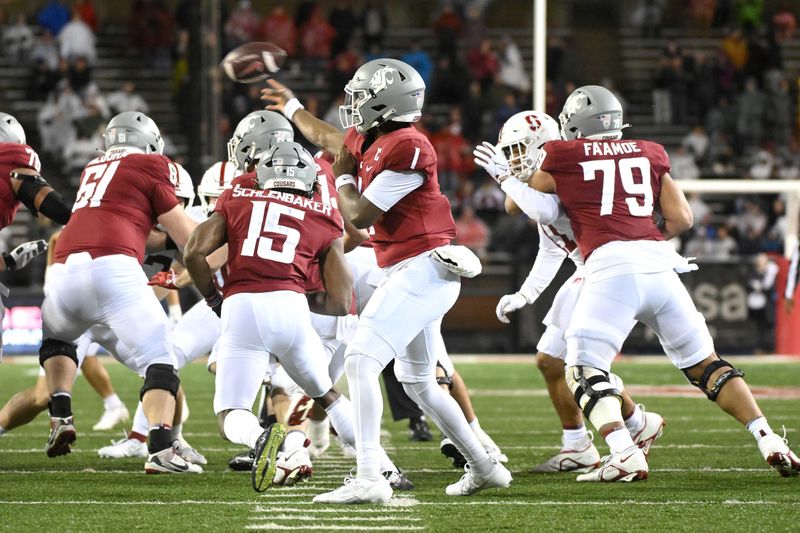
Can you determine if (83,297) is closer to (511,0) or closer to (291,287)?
(291,287)

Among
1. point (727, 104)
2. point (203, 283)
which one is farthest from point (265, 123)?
point (727, 104)

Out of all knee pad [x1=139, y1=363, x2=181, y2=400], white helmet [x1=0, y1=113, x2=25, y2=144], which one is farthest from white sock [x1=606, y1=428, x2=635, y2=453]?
white helmet [x1=0, y1=113, x2=25, y2=144]

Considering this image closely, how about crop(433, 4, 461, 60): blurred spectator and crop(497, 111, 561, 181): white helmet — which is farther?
crop(433, 4, 461, 60): blurred spectator

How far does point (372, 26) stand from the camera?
1958 cm

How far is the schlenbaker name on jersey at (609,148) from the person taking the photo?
20.1ft

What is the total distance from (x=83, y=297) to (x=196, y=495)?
1.17m

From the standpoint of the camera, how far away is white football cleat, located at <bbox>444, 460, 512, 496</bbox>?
5.48 m

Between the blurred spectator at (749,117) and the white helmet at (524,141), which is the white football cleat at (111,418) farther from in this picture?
the blurred spectator at (749,117)

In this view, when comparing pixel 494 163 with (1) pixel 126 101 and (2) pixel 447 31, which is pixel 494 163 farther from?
(2) pixel 447 31

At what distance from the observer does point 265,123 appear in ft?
21.1

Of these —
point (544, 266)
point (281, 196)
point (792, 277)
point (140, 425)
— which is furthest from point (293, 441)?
point (792, 277)

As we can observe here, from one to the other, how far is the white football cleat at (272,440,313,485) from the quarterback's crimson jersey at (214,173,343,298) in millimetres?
715

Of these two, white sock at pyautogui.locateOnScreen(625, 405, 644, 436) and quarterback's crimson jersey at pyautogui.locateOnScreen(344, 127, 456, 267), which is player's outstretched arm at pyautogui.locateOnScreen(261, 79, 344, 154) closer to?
quarterback's crimson jersey at pyautogui.locateOnScreen(344, 127, 456, 267)

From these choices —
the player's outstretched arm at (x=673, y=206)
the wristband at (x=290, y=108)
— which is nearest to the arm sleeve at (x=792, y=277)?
the player's outstretched arm at (x=673, y=206)
